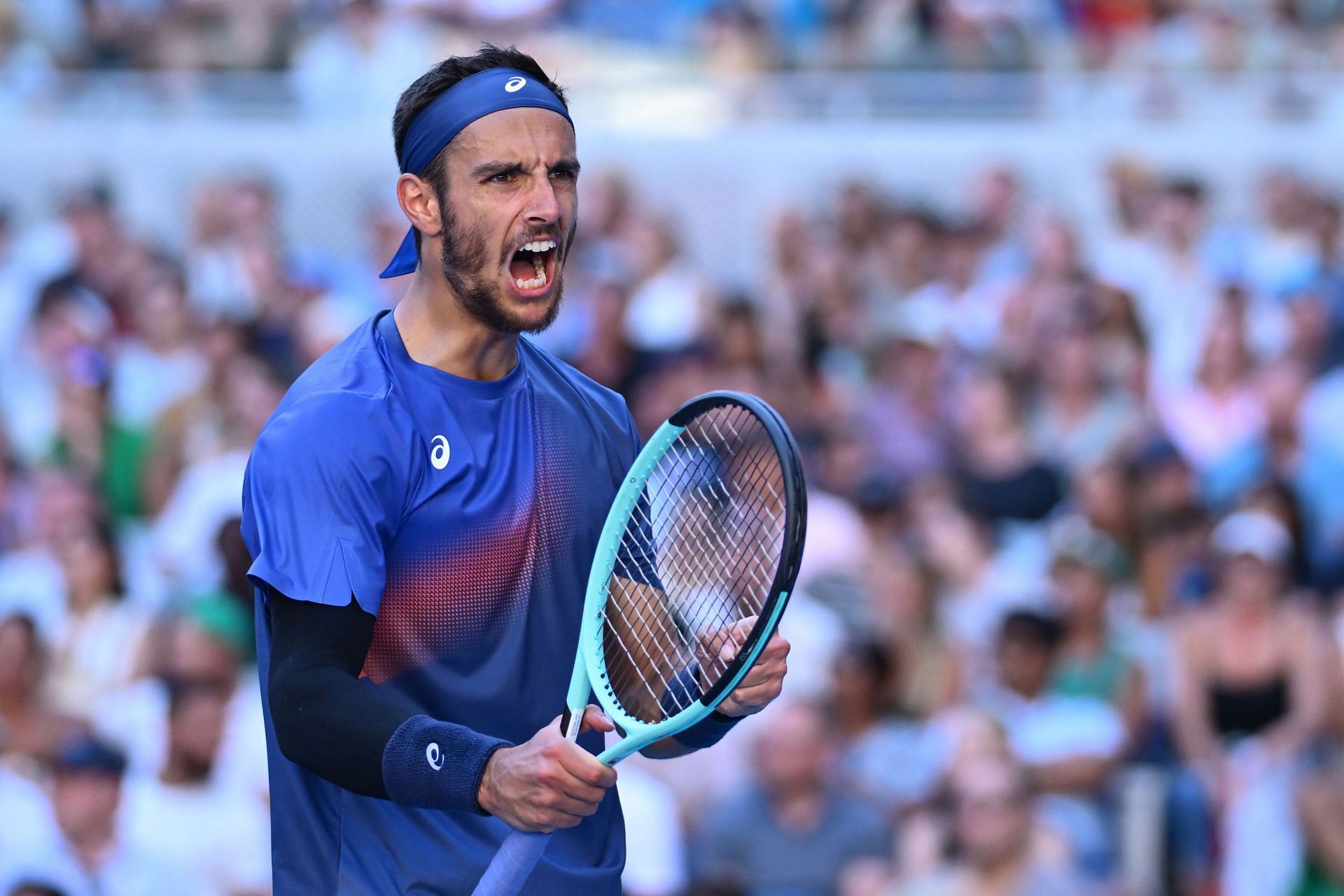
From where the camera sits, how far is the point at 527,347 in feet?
9.79

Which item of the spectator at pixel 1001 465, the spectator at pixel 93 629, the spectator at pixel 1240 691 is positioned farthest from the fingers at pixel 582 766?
the spectator at pixel 1001 465

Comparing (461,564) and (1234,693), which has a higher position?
(461,564)

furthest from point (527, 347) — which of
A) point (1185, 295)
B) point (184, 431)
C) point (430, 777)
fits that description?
point (1185, 295)

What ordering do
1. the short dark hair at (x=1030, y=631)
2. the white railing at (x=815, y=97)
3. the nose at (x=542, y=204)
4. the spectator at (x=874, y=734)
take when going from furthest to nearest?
1. the white railing at (x=815, y=97)
2. the short dark hair at (x=1030, y=631)
3. the spectator at (x=874, y=734)
4. the nose at (x=542, y=204)

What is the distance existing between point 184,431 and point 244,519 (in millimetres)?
5668

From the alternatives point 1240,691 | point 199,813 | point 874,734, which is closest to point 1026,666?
point 874,734

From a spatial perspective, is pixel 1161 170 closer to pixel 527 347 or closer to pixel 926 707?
pixel 926 707

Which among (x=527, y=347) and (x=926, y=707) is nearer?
(x=527, y=347)

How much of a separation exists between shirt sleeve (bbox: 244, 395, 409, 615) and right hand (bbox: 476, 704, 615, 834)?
0.33 m

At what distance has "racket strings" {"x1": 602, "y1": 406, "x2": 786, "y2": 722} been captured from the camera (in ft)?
8.93

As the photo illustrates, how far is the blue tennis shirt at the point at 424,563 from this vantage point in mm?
2549

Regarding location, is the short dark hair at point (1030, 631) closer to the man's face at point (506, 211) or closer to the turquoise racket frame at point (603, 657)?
the turquoise racket frame at point (603, 657)

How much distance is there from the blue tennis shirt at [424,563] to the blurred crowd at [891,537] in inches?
106

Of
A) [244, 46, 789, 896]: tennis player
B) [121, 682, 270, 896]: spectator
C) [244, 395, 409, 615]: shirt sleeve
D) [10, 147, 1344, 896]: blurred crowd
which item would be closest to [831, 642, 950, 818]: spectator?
[10, 147, 1344, 896]: blurred crowd
